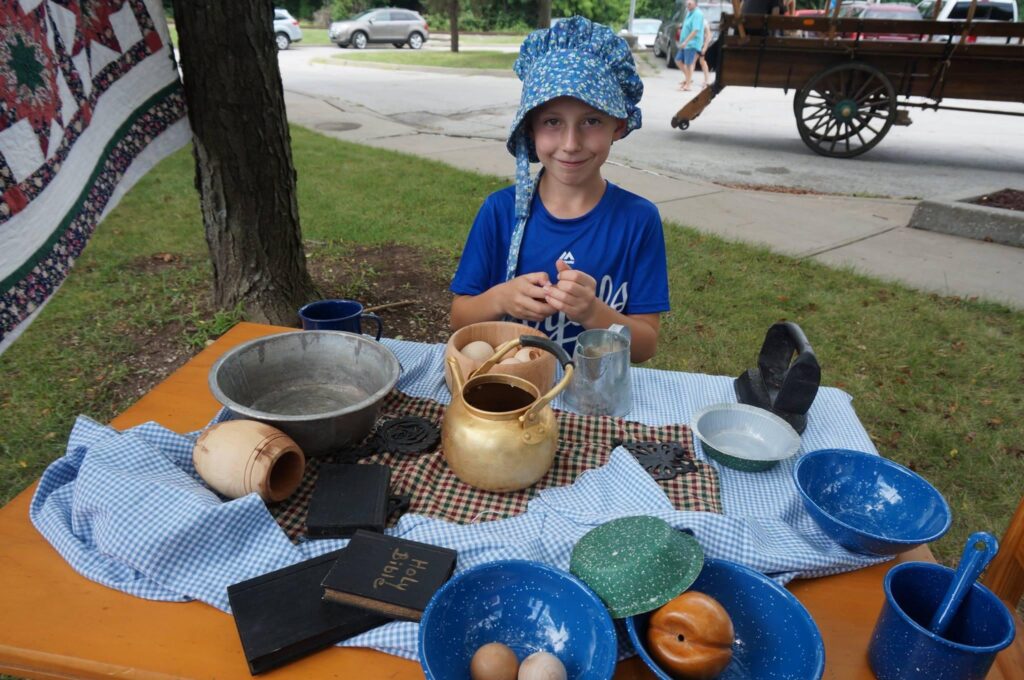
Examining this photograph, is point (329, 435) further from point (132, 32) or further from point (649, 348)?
point (132, 32)

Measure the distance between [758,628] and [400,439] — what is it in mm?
754

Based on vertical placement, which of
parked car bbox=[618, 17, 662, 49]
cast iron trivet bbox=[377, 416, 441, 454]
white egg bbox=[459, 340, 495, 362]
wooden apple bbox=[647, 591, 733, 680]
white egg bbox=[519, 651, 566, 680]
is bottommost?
cast iron trivet bbox=[377, 416, 441, 454]

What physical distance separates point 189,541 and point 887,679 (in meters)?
1.08

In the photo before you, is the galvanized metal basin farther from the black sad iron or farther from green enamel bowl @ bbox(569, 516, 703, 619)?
the black sad iron

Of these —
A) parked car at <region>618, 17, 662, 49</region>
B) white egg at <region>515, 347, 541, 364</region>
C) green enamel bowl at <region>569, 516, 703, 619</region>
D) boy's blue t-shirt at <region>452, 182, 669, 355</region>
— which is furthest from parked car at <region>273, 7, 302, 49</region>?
green enamel bowl at <region>569, 516, 703, 619</region>

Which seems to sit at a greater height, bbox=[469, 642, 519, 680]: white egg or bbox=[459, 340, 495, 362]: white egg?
bbox=[459, 340, 495, 362]: white egg

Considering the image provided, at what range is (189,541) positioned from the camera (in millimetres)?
1027

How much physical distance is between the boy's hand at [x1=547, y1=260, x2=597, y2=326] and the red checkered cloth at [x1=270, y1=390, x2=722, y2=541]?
251mm

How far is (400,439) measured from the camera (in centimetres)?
133

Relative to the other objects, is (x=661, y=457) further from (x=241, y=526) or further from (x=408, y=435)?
(x=241, y=526)

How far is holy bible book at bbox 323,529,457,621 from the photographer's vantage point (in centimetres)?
93

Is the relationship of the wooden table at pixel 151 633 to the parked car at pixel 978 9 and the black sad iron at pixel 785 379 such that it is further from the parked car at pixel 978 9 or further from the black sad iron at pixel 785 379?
the parked car at pixel 978 9

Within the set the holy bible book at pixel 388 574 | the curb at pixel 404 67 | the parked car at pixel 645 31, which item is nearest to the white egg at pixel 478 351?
the holy bible book at pixel 388 574

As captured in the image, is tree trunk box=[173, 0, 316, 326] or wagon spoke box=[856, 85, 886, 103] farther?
wagon spoke box=[856, 85, 886, 103]
